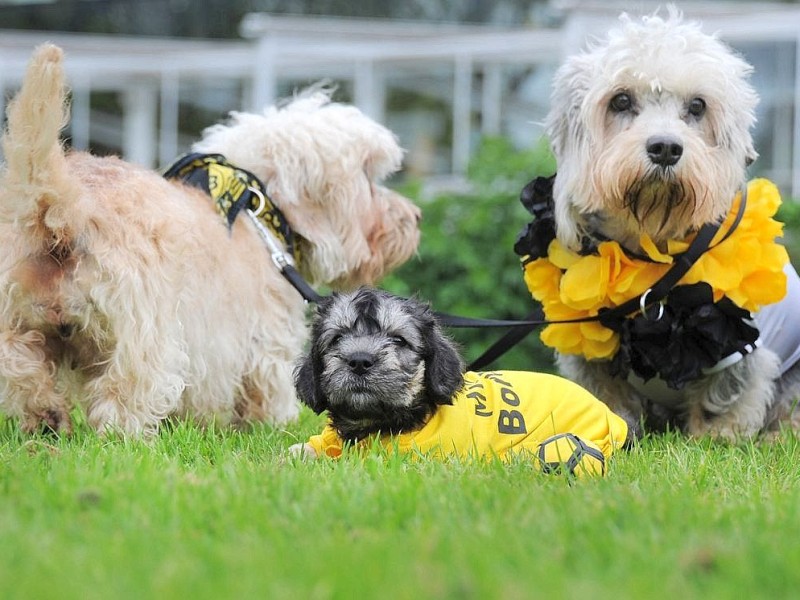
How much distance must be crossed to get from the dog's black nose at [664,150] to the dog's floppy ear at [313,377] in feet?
5.01

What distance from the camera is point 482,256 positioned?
11070 millimetres

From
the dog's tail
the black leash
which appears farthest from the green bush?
the dog's tail

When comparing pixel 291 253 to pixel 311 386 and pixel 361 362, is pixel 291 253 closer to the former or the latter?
pixel 311 386

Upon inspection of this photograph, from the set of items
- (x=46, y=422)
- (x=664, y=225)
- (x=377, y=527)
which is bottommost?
(x=46, y=422)

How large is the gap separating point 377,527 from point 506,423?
1.42m

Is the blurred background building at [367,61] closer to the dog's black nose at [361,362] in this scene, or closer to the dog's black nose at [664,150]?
the dog's black nose at [664,150]

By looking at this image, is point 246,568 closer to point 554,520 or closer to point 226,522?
point 226,522

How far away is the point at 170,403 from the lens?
464cm

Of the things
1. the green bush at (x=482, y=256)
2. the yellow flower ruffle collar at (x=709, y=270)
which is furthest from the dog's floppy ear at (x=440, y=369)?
the green bush at (x=482, y=256)

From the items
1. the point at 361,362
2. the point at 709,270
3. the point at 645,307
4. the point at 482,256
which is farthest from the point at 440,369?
the point at 482,256

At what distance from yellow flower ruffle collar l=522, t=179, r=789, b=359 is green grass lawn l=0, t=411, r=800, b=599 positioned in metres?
0.93

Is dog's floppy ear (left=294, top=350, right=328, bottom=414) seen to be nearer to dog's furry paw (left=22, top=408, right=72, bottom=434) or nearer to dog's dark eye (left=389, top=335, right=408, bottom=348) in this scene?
dog's dark eye (left=389, top=335, right=408, bottom=348)

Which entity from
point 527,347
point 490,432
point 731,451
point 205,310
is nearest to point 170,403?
point 205,310

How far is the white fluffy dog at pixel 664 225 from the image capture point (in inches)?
188
